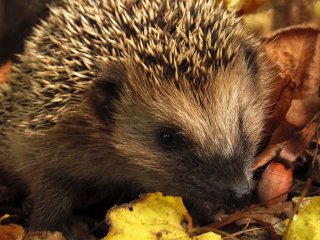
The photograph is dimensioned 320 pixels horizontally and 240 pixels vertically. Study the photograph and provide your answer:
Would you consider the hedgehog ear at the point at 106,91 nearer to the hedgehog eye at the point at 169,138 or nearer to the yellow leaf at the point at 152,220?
the hedgehog eye at the point at 169,138

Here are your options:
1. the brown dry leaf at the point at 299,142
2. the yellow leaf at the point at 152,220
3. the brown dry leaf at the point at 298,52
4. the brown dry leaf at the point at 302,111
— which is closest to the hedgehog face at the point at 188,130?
the yellow leaf at the point at 152,220

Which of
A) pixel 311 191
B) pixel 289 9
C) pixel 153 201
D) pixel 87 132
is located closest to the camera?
pixel 153 201

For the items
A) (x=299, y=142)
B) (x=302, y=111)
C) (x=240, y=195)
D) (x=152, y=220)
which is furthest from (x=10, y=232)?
(x=302, y=111)

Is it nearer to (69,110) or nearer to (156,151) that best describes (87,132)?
(69,110)

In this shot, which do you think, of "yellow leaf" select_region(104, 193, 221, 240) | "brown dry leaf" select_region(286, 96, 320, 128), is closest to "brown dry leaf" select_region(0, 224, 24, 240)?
"yellow leaf" select_region(104, 193, 221, 240)

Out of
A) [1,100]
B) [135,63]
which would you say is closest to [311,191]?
[135,63]

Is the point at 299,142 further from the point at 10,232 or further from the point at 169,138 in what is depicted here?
the point at 10,232
